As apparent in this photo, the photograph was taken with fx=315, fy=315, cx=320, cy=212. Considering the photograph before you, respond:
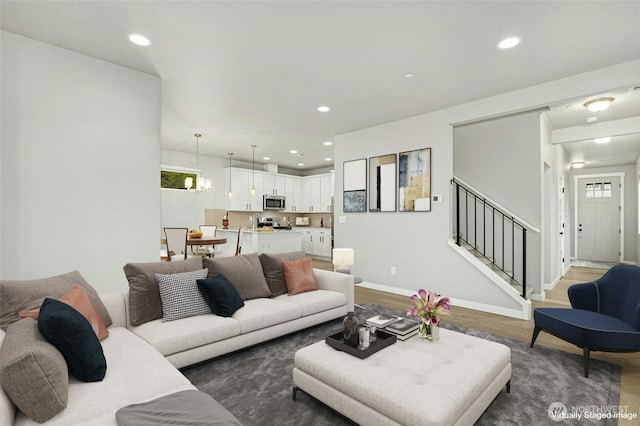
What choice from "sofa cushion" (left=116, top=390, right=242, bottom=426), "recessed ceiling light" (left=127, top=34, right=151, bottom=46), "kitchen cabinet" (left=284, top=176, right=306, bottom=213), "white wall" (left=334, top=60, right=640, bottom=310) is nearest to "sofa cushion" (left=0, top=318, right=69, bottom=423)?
"sofa cushion" (left=116, top=390, right=242, bottom=426)

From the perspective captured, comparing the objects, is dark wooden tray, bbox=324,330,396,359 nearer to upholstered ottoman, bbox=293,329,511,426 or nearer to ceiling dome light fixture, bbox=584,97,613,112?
upholstered ottoman, bbox=293,329,511,426

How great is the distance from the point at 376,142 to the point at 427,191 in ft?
4.33

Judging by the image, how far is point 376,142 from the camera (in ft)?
18.1

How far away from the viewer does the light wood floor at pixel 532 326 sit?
7.74 feet

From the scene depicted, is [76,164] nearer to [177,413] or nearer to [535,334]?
[177,413]

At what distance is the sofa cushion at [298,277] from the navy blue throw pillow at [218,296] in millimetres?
857

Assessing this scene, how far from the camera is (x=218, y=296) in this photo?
9.23 ft

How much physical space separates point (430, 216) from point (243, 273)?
2.97 metres

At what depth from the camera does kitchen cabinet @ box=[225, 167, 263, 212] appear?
8.43 m

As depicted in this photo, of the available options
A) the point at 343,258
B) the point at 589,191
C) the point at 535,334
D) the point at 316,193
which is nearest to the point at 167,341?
the point at 343,258

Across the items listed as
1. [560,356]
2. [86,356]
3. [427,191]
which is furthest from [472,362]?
[427,191]

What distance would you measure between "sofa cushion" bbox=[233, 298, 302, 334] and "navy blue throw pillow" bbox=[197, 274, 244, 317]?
98 millimetres

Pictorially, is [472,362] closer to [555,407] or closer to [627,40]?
[555,407]

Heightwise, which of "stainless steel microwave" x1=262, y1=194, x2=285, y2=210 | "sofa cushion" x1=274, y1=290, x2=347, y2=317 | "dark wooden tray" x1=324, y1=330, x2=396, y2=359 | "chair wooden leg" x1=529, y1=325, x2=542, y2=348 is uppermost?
"stainless steel microwave" x1=262, y1=194, x2=285, y2=210
